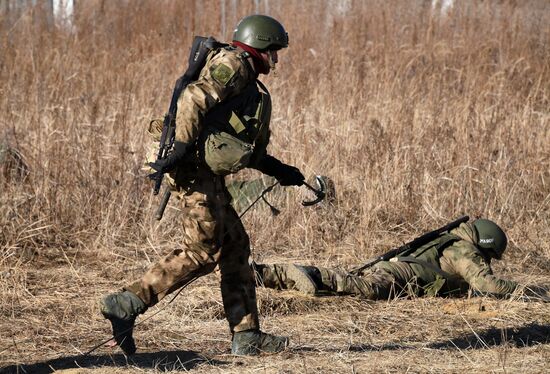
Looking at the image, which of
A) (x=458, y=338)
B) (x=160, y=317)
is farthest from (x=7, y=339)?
(x=458, y=338)

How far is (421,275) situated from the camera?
5.77 m

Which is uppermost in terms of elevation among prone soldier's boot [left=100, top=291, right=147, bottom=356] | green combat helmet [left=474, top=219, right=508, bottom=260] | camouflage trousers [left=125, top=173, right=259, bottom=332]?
camouflage trousers [left=125, top=173, right=259, bottom=332]

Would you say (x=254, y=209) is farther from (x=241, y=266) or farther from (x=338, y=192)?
(x=241, y=266)

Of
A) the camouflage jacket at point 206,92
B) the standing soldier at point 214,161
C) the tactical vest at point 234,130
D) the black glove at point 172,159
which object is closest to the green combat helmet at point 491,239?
the standing soldier at point 214,161

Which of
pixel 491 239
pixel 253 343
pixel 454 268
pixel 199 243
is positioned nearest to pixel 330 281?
pixel 454 268

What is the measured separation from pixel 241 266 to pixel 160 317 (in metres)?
1.08

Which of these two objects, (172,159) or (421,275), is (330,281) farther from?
(172,159)

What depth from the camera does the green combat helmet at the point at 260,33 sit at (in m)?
3.99

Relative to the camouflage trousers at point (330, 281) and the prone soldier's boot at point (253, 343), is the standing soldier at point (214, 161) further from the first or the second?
the camouflage trousers at point (330, 281)

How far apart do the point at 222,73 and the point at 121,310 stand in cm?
111

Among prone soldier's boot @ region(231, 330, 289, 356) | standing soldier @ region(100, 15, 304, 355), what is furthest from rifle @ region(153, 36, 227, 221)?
prone soldier's boot @ region(231, 330, 289, 356)

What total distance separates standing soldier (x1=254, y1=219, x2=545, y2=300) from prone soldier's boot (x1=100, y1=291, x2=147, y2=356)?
157cm

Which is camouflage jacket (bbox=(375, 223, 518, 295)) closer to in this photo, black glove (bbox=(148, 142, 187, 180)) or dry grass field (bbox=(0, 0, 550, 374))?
dry grass field (bbox=(0, 0, 550, 374))

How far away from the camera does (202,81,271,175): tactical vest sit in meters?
3.86
